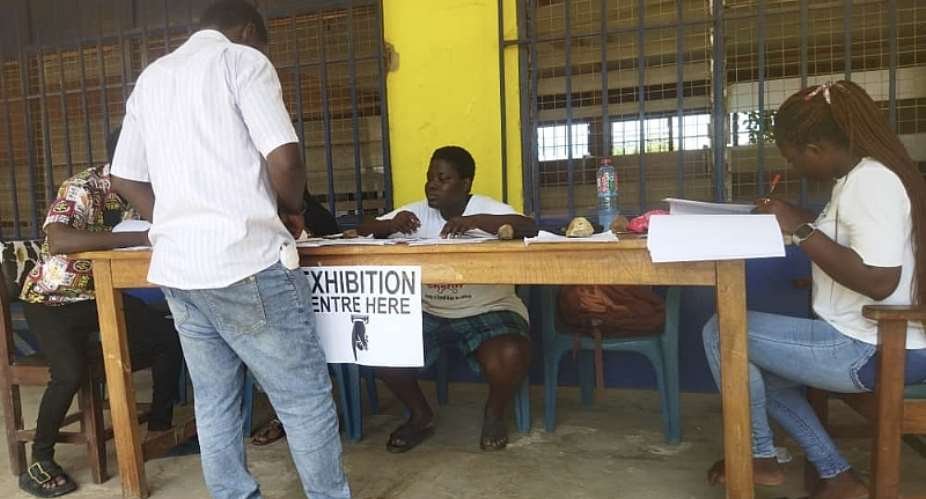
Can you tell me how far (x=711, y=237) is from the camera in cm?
168

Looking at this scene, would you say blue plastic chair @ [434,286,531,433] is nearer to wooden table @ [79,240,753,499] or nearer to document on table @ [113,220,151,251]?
wooden table @ [79,240,753,499]

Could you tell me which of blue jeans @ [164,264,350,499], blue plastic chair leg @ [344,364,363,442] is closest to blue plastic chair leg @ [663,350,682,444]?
blue plastic chair leg @ [344,364,363,442]

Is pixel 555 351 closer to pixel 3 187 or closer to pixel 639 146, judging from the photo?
pixel 639 146

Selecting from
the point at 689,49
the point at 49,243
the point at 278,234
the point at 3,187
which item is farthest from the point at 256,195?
the point at 3,187

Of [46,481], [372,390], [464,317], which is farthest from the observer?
[372,390]

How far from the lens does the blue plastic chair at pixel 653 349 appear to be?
Result: 107 inches

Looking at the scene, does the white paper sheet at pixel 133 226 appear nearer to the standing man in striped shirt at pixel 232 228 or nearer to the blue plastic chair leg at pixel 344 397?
the standing man in striped shirt at pixel 232 228

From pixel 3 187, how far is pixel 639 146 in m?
4.48

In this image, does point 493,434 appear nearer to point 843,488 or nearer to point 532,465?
point 532,465

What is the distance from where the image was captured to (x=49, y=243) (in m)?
2.33

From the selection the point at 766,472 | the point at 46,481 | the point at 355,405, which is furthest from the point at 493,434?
the point at 46,481

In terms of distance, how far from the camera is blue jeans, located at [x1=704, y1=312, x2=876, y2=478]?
179 cm

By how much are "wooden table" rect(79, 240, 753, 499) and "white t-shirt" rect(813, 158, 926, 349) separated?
0.93 ft

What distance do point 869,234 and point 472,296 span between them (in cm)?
157
